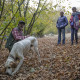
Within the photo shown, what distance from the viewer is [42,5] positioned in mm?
6031

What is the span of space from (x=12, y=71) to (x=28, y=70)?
0.56 m

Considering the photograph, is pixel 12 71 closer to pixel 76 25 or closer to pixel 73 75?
pixel 73 75

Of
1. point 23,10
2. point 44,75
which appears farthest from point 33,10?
point 44,75

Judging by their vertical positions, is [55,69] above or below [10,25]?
below

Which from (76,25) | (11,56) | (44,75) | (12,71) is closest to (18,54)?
(11,56)

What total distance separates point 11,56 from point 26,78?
0.76 metres

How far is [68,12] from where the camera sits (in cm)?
536

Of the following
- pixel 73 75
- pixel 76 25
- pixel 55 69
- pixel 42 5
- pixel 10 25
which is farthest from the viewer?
pixel 42 5

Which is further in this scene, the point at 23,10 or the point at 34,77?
the point at 23,10

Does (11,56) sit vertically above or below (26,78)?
above

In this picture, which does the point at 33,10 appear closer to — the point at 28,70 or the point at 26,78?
the point at 28,70

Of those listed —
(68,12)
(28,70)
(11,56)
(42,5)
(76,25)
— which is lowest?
(28,70)

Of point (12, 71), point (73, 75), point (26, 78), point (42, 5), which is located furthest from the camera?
point (42, 5)

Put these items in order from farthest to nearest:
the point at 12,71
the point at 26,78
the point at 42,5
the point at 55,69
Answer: the point at 42,5 → the point at 55,69 → the point at 12,71 → the point at 26,78
